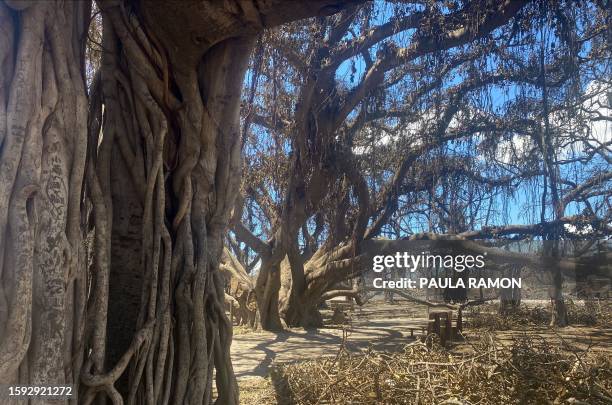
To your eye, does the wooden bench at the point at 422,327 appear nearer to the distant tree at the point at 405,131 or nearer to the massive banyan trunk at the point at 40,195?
the distant tree at the point at 405,131

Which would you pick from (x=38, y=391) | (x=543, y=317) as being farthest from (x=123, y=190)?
(x=543, y=317)

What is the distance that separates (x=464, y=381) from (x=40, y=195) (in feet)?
9.29

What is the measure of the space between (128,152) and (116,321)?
2.70ft

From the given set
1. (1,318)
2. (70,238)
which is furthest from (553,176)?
(1,318)

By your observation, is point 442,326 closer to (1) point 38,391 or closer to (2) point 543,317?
(2) point 543,317

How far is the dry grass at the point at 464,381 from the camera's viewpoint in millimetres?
3346

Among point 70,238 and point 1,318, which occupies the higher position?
point 70,238

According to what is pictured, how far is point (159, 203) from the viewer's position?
250 centimetres

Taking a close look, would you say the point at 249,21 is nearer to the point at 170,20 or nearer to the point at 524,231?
the point at 170,20

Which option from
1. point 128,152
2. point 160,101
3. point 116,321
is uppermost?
point 160,101

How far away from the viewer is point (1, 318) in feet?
5.84

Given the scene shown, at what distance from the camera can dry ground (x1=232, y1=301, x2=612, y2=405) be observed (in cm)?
477

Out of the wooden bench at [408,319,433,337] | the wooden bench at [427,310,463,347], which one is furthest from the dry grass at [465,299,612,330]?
the wooden bench at [427,310,463,347]

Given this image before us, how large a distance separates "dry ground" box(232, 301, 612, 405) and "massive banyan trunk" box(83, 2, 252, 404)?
1.59 metres
